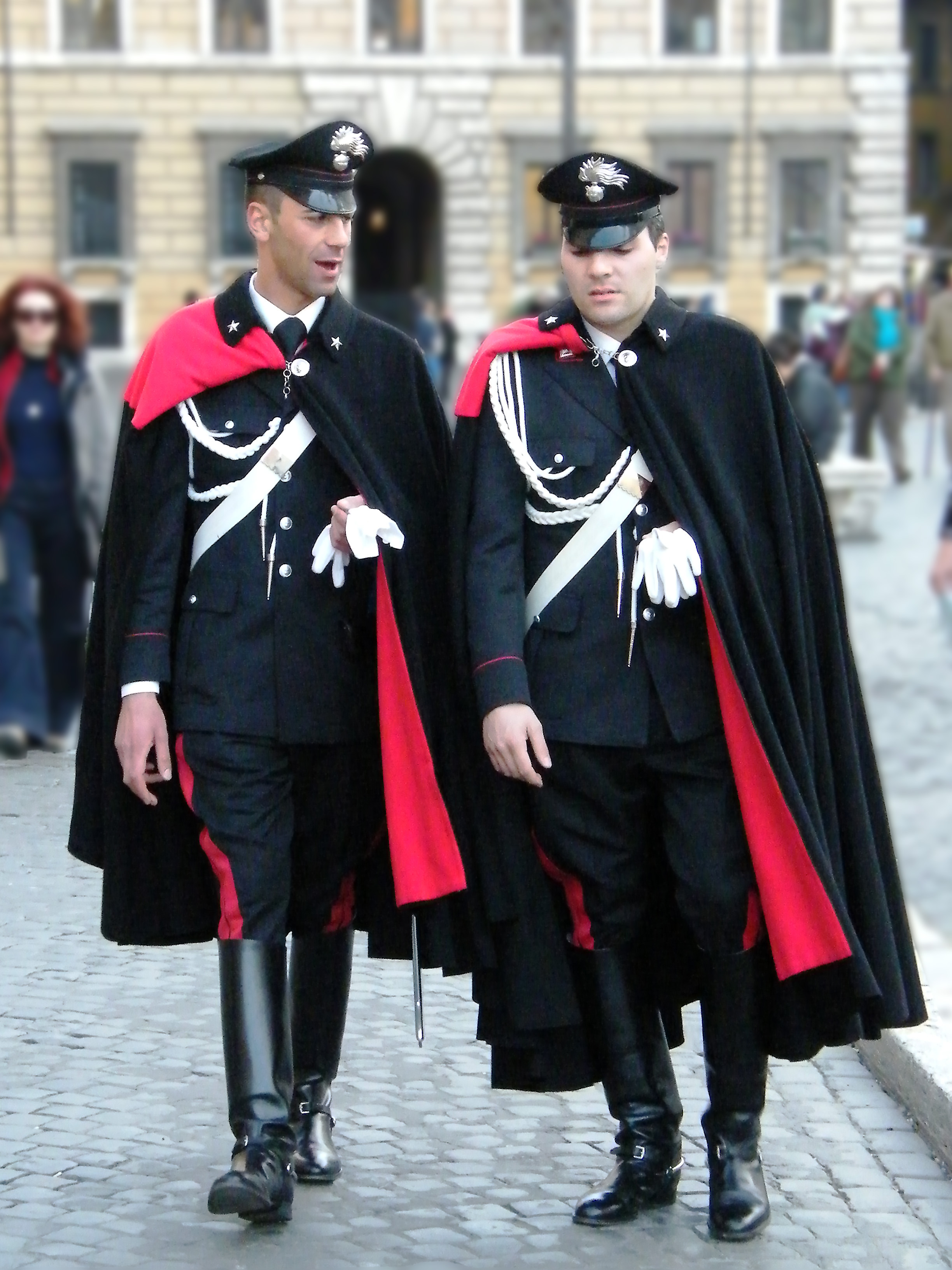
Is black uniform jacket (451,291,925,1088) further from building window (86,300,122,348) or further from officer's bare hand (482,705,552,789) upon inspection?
building window (86,300,122,348)

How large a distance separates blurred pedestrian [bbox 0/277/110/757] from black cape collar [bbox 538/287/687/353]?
5.15 m

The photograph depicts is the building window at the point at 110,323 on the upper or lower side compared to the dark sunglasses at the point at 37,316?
lower

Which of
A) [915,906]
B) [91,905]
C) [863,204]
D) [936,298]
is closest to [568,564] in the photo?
[91,905]

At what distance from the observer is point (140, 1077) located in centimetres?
548

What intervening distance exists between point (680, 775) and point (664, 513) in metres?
0.47

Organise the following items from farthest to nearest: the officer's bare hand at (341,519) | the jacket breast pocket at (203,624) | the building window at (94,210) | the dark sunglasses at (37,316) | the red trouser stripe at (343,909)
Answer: the building window at (94,210) → the dark sunglasses at (37,316) → the red trouser stripe at (343,909) → the jacket breast pocket at (203,624) → the officer's bare hand at (341,519)

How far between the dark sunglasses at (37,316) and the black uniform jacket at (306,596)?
4980 millimetres

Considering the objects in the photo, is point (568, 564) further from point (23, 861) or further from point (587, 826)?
point (23, 861)

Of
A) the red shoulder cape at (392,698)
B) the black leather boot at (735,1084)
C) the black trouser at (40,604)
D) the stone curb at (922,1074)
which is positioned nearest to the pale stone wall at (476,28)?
the black trouser at (40,604)

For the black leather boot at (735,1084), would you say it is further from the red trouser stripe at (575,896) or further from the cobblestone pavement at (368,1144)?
the red trouser stripe at (575,896)

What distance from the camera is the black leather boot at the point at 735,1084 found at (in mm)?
4543

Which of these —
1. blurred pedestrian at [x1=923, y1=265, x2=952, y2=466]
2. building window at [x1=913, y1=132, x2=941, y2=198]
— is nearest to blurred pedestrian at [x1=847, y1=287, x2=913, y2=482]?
blurred pedestrian at [x1=923, y1=265, x2=952, y2=466]

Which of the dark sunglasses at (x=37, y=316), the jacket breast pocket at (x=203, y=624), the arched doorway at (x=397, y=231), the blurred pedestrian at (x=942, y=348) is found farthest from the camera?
the arched doorway at (x=397, y=231)

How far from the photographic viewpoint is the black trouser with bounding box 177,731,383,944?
4.54m
